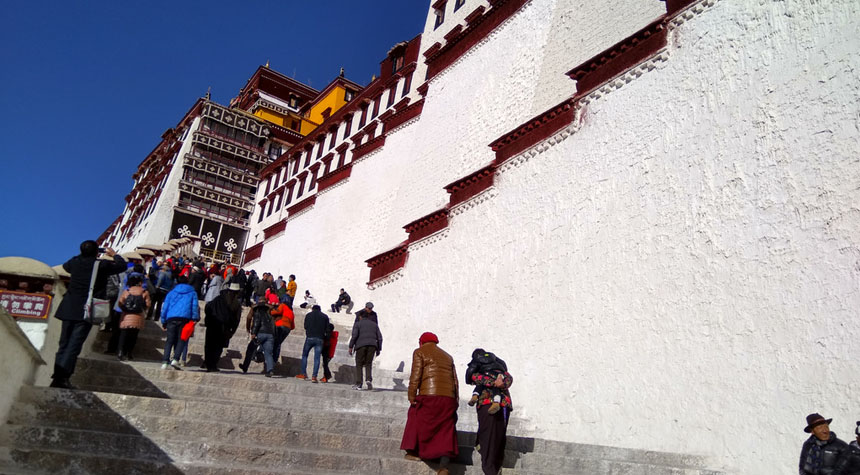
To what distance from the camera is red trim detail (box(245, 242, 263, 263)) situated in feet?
103

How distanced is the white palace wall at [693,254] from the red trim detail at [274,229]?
17.1 meters

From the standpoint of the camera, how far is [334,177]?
26016mm

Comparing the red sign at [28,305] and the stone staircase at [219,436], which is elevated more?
the red sign at [28,305]

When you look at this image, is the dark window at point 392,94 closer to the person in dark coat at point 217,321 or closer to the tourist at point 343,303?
the tourist at point 343,303

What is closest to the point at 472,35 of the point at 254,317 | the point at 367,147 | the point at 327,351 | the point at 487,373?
the point at 367,147

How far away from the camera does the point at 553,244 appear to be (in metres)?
10.9

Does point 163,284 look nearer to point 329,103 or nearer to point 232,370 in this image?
point 232,370

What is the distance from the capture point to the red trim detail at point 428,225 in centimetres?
1462

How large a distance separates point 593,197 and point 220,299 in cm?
569

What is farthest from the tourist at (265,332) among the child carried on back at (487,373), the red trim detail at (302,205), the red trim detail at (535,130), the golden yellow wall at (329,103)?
the golden yellow wall at (329,103)

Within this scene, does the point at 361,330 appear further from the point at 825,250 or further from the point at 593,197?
the point at 825,250

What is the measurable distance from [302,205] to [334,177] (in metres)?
2.84

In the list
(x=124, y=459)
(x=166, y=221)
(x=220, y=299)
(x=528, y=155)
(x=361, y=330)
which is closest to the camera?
(x=124, y=459)

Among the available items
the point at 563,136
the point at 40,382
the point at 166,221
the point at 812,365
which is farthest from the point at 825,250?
the point at 166,221
